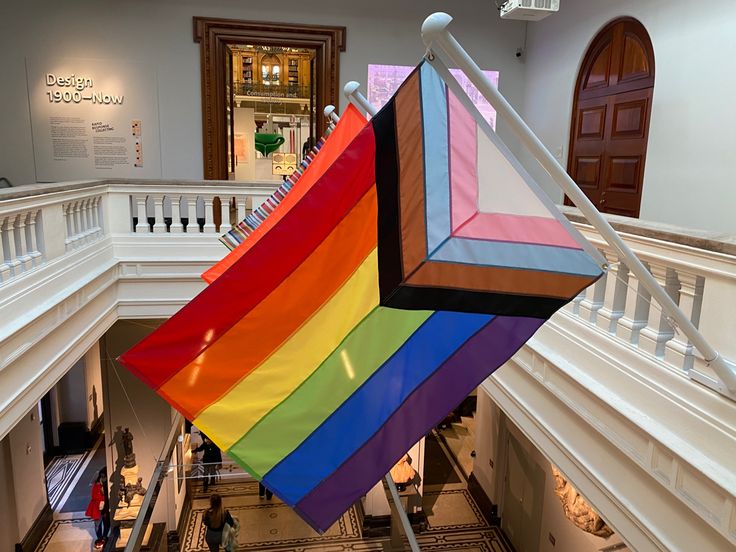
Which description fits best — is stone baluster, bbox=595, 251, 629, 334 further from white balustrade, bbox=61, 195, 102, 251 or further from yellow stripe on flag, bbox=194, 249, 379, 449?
white balustrade, bbox=61, 195, 102, 251

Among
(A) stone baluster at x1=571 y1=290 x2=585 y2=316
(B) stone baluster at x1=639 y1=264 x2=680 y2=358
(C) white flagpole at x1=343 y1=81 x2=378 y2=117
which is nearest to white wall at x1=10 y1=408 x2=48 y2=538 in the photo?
(C) white flagpole at x1=343 y1=81 x2=378 y2=117

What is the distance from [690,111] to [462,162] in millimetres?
4883

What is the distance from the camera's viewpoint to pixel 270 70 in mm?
10938

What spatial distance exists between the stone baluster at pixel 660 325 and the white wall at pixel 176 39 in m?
6.49

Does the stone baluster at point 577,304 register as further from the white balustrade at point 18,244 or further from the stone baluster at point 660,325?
the white balustrade at point 18,244

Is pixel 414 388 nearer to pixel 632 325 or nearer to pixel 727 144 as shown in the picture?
pixel 632 325

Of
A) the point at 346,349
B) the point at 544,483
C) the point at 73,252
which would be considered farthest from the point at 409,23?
the point at 346,349

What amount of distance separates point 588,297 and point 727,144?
3.00 meters

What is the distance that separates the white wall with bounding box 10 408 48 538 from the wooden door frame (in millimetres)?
4077

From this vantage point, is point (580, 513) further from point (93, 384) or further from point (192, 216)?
point (93, 384)


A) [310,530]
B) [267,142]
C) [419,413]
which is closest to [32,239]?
[419,413]

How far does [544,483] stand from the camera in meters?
7.17

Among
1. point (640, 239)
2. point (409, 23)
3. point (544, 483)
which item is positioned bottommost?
point (544, 483)

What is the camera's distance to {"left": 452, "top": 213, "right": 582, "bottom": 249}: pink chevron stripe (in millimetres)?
1691
